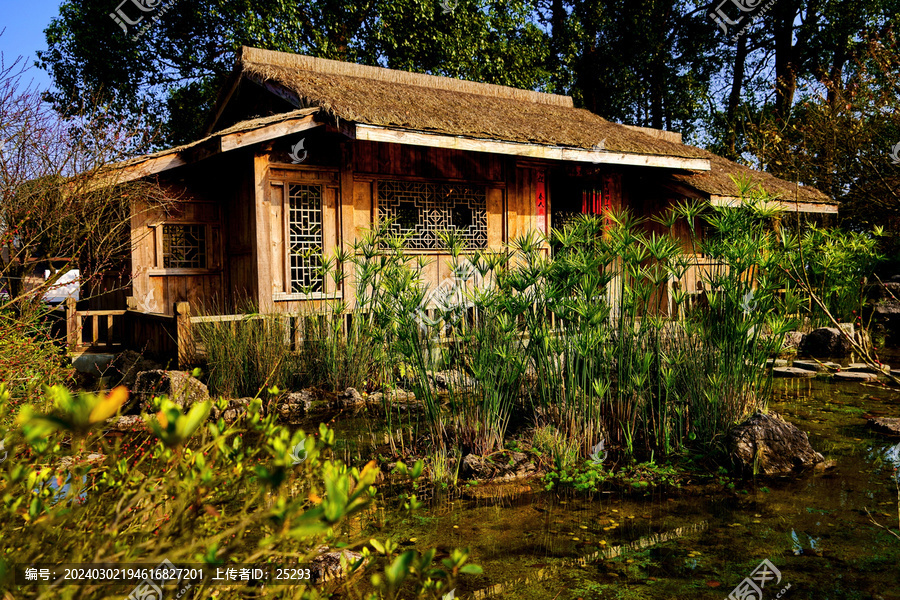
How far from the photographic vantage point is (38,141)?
23.8ft

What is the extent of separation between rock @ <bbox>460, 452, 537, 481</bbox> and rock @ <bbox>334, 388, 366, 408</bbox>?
2269 millimetres

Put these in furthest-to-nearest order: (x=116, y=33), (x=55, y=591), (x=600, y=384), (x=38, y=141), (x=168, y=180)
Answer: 1. (x=116, y=33)
2. (x=168, y=180)
3. (x=38, y=141)
4. (x=600, y=384)
5. (x=55, y=591)

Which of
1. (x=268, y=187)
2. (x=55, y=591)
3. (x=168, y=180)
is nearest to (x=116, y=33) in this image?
(x=168, y=180)

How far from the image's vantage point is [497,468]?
13.8 ft

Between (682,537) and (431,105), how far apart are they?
7405 millimetres

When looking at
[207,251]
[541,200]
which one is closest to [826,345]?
[541,200]

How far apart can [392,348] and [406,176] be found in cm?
493

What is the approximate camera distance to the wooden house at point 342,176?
786cm

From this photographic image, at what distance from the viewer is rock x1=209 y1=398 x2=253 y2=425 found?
5707mm

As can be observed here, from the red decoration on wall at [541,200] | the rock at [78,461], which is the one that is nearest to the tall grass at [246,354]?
the rock at [78,461]

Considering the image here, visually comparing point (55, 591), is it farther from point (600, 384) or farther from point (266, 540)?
point (600, 384)

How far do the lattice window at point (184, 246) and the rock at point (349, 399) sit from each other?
4053mm
